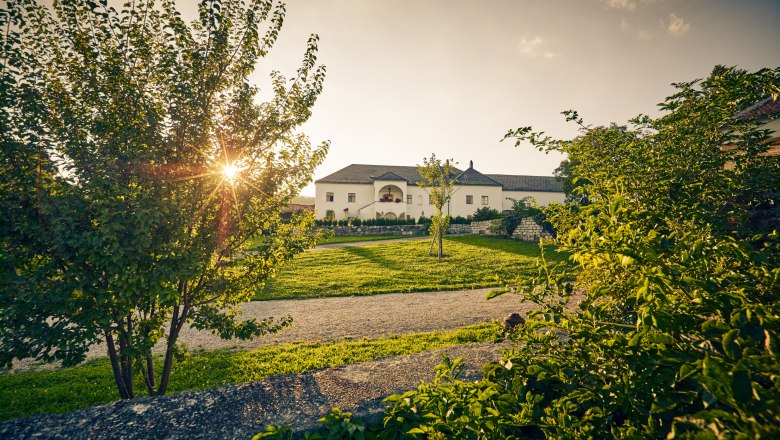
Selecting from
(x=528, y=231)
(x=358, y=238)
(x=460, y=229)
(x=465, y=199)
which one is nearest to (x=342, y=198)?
(x=358, y=238)

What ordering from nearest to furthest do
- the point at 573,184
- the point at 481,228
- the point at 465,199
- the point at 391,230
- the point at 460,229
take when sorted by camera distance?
the point at 573,184, the point at 481,228, the point at 460,229, the point at 391,230, the point at 465,199

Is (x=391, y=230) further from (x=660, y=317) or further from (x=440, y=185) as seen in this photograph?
(x=660, y=317)

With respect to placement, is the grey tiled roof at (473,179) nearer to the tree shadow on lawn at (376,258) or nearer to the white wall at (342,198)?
the white wall at (342,198)

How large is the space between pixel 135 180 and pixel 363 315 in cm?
691

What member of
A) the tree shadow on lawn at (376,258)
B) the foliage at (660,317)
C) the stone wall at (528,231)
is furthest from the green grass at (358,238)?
the foliage at (660,317)

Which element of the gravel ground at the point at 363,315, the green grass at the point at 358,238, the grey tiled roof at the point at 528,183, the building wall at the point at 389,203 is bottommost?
the gravel ground at the point at 363,315

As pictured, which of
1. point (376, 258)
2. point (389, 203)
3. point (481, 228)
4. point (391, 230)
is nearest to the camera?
point (376, 258)

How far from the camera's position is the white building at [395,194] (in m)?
40.4

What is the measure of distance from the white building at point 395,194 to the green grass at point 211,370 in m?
33.2

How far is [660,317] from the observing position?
1.19m

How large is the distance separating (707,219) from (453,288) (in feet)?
33.4

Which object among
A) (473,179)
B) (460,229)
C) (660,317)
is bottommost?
(460,229)

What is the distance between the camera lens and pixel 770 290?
1.35 meters

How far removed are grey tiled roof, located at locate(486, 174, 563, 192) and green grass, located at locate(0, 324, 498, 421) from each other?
137ft
